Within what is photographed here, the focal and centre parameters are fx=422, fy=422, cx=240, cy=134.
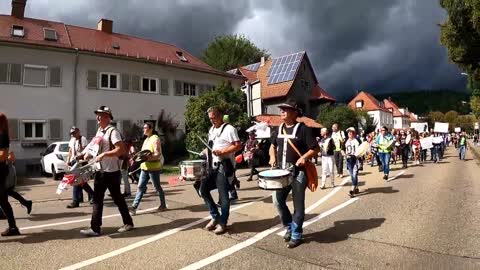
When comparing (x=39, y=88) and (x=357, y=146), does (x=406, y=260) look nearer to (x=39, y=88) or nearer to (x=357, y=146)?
(x=357, y=146)

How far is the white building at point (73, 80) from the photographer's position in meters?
22.9

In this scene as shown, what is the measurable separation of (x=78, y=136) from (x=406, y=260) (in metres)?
7.41

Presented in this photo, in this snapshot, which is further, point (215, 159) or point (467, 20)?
point (467, 20)

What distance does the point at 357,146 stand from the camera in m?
10.8

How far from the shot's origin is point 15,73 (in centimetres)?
2278

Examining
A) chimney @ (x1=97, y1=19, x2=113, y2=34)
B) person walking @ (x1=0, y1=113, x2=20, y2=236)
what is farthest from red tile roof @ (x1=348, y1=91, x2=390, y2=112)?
person walking @ (x1=0, y1=113, x2=20, y2=236)

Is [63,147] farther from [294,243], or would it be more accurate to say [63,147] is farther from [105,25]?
[105,25]

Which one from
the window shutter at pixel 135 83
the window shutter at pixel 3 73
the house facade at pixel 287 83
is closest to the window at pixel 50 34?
the window shutter at pixel 3 73

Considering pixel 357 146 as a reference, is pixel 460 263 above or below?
below

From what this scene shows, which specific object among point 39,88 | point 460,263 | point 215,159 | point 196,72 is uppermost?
point 196,72

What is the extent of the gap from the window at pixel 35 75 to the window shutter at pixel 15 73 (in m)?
0.26

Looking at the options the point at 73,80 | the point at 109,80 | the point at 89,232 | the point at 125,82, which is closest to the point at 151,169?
the point at 89,232

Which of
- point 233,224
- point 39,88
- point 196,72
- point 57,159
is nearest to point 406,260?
point 233,224

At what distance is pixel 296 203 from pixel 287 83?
39058 mm
